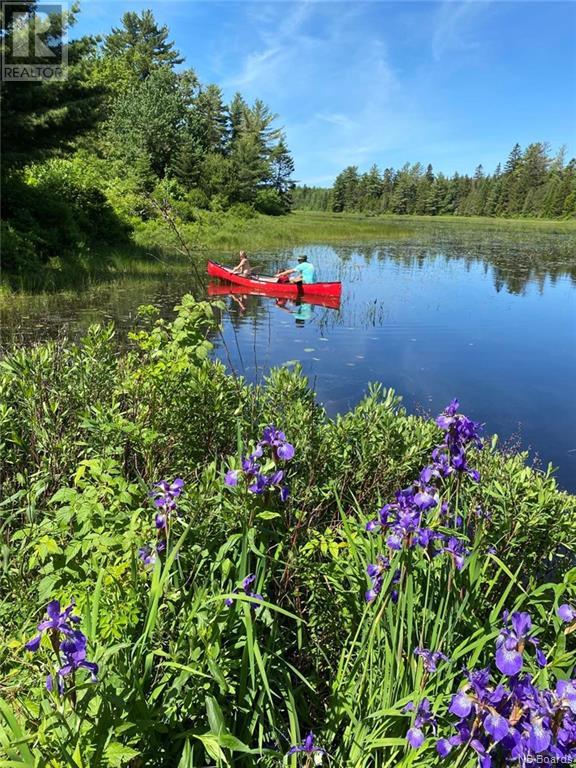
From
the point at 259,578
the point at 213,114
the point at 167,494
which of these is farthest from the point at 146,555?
the point at 213,114

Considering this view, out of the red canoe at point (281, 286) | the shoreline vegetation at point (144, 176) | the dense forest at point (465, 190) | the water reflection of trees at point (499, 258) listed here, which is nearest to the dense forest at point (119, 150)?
the shoreline vegetation at point (144, 176)

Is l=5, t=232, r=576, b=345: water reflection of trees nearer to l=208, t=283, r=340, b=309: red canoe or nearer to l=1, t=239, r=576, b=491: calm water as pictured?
A: l=1, t=239, r=576, b=491: calm water

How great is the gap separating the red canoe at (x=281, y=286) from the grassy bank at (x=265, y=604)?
13348 mm

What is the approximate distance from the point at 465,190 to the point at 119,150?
93.8 metres

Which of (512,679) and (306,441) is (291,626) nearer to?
(306,441)

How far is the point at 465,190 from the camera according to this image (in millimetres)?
112562

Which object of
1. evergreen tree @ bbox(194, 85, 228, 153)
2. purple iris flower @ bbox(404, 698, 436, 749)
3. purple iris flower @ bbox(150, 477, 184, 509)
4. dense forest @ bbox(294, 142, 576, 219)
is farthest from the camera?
dense forest @ bbox(294, 142, 576, 219)

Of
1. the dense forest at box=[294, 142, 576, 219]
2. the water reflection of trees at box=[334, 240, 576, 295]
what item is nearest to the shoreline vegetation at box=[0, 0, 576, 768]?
the water reflection of trees at box=[334, 240, 576, 295]

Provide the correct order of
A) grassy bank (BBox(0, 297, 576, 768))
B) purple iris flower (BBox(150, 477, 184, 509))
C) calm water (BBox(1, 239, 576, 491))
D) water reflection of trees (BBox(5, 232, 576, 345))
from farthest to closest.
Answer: water reflection of trees (BBox(5, 232, 576, 345)) → calm water (BBox(1, 239, 576, 491)) → purple iris flower (BBox(150, 477, 184, 509)) → grassy bank (BBox(0, 297, 576, 768))

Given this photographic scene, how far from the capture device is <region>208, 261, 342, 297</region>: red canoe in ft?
54.3

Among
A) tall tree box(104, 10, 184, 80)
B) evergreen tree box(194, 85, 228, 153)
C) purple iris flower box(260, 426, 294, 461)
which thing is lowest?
purple iris flower box(260, 426, 294, 461)

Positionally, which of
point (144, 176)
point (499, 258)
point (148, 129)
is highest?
point (148, 129)

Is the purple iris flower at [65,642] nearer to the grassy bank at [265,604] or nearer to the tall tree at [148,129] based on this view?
the grassy bank at [265,604]

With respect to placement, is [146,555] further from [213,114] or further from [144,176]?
[213,114]
